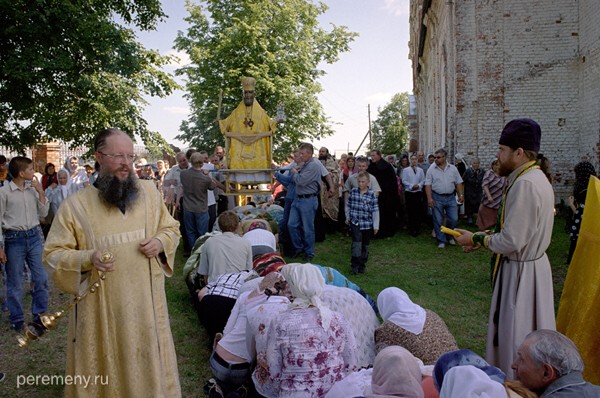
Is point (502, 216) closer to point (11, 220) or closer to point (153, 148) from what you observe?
point (11, 220)

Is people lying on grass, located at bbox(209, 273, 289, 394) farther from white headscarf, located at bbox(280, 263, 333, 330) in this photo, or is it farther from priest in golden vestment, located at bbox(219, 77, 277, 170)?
priest in golden vestment, located at bbox(219, 77, 277, 170)

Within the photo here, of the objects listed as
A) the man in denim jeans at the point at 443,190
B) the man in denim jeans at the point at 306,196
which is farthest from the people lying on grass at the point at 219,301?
the man in denim jeans at the point at 443,190

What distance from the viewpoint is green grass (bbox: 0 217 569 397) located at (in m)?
5.07

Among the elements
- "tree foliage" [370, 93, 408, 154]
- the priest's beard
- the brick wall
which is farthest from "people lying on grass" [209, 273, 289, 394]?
"tree foliage" [370, 93, 408, 154]

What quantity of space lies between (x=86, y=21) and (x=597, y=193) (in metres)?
9.91

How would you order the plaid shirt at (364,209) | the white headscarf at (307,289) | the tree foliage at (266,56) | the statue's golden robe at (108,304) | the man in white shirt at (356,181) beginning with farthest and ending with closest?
1. the tree foliage at (266,56)
2. the man in white shirt at (356,181)
3. the plaid shirt at (364,209)
4. the white headscarf at (307,289)
5. the statue's golden robe at (108,304)

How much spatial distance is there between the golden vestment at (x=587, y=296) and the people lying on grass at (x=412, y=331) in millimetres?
1038

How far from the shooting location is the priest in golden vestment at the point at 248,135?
11203 mm

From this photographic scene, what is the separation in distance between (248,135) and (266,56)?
1704 cm

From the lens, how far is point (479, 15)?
45.1 feet

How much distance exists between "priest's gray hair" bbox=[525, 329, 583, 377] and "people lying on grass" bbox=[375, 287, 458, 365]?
1402 mm

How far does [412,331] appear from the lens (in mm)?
4062

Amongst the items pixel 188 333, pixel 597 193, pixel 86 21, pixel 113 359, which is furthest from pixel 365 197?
pixel 86 21

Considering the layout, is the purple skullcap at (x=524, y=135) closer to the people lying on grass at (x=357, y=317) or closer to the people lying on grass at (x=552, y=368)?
the people lying on grass at (x=552, y=368)
